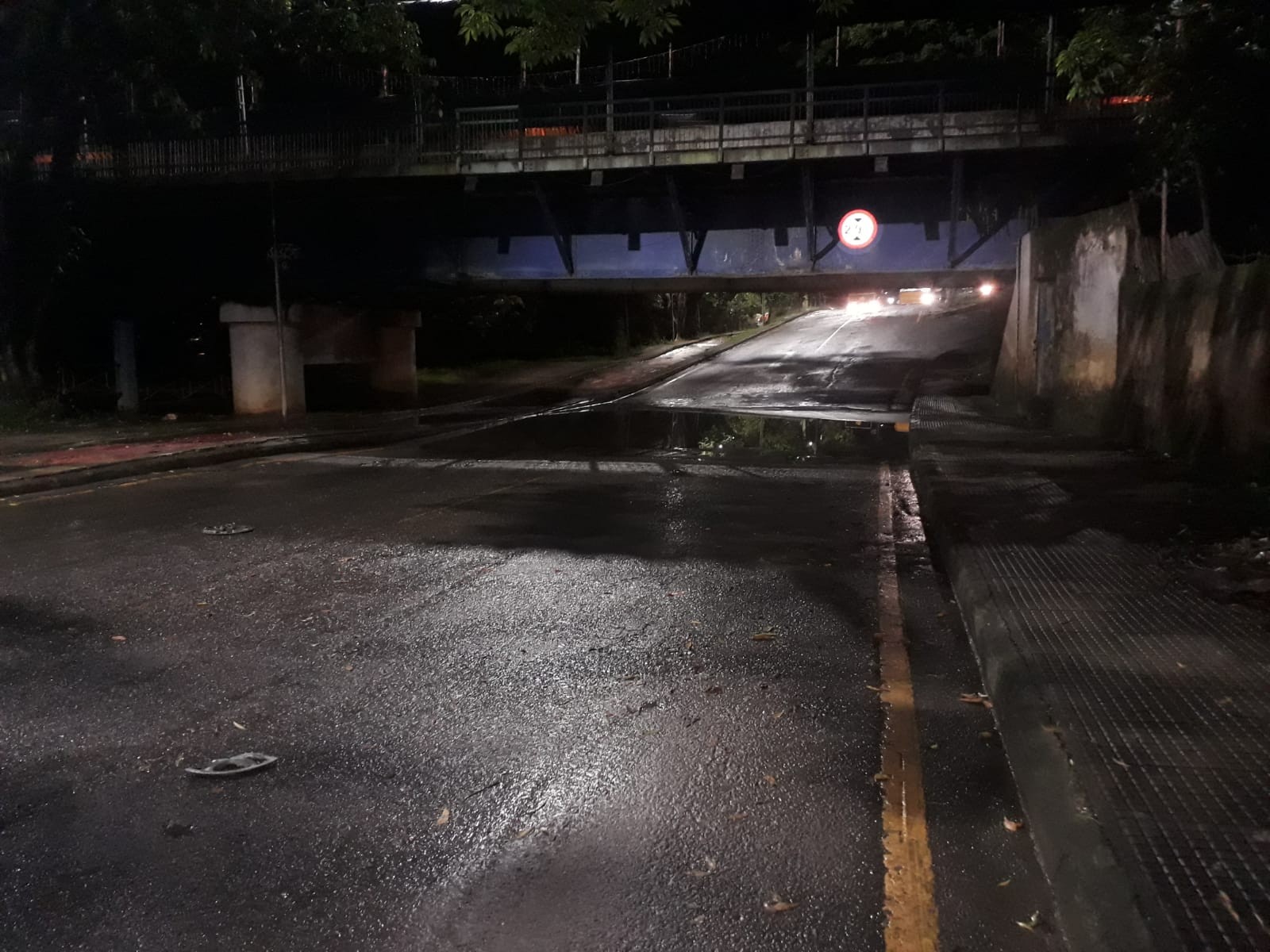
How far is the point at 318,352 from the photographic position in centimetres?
2731

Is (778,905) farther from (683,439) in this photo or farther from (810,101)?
(810,101)

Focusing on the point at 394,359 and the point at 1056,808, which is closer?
the point at 1056,808

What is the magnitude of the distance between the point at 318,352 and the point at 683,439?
12007 mm

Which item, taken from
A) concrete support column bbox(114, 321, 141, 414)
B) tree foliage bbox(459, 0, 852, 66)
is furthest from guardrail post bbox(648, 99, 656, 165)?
concrete support column bbox(114, 321, 141, 414)

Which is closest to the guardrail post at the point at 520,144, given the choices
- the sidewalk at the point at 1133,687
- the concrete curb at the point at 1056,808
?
the sidewalk at the point at 1133,687

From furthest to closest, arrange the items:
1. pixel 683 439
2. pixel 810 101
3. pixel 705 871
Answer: pixel 810 101 < pixel 683 439 < pixel 705 871

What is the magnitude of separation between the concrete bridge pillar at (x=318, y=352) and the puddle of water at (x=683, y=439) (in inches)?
269

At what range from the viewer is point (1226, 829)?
3.77m

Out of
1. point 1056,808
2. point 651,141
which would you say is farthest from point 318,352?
point 1056,808

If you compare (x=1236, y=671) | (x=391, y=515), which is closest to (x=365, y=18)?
(x=391, y=515)

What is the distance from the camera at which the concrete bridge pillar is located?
85.3 ft

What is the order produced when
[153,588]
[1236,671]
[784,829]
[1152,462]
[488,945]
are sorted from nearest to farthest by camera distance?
[488,945], [784,829], [1236,671], [153,588], [1152,462]

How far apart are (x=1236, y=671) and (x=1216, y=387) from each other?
6909 millimetres

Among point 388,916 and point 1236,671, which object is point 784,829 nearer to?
point 388,916
